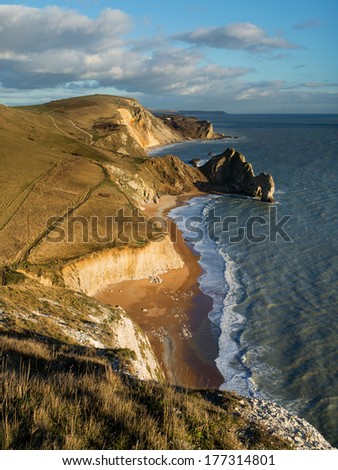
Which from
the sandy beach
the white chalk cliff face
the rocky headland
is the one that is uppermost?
the rocky headland

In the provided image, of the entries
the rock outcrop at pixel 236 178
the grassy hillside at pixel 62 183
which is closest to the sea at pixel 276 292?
the rock outcrop at pixel 236 178

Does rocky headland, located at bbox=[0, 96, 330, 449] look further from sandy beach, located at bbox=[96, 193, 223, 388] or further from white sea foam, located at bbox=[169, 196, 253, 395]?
white sea foam, located at bbox=[169, 196, 253, 395]

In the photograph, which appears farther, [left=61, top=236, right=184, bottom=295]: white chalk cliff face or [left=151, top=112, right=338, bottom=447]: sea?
[left=61, top=236, right=184, bottom=295]: white chalk cliff face

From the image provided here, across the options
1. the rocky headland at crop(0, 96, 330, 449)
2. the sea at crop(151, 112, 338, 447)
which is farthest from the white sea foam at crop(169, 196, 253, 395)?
the rocky headland at crop(0, 96, 330, 449)

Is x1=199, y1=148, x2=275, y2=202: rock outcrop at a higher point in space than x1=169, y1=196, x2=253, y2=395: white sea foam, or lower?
higher

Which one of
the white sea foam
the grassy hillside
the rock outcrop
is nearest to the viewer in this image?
the white sea foam

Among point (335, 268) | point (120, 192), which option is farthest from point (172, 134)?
point (335, 268)

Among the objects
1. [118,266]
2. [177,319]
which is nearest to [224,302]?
[177,319]

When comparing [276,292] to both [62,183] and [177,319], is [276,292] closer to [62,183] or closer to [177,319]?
[177,319]
